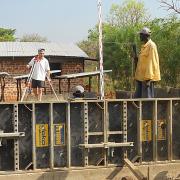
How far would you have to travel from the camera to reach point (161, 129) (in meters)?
7.29

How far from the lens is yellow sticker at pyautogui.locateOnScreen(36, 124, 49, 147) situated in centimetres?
655

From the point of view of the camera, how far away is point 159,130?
728 cm

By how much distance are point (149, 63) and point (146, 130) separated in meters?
1.40

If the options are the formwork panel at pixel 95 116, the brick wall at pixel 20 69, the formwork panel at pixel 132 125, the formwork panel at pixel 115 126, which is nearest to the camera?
the formwork panel at pixel 95 116

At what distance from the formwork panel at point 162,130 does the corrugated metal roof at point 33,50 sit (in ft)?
48.1

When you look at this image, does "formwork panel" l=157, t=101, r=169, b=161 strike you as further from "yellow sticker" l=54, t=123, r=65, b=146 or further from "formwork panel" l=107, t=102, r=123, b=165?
"yellow sticker" l=54, t=123, r=65, b=146

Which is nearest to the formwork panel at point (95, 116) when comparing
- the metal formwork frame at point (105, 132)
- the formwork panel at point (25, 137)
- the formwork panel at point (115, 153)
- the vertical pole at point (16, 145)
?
the metal formwork frame at point (105, 132)

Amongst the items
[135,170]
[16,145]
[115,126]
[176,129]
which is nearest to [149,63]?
[176,129]

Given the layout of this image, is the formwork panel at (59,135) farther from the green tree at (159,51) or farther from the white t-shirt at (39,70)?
the green tree at (159,51)

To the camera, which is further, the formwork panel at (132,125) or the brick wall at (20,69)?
the brick wall at (20,69)

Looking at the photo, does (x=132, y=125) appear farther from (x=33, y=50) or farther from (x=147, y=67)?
(x=33, y=50)

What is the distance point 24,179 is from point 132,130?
73.3 inches

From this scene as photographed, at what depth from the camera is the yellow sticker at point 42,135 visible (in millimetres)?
6555

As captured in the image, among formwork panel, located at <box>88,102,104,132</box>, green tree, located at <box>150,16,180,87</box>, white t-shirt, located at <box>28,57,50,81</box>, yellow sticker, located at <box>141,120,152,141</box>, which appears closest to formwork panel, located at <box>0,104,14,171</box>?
formwork panel, located at <box>88,102,104,132</box>
